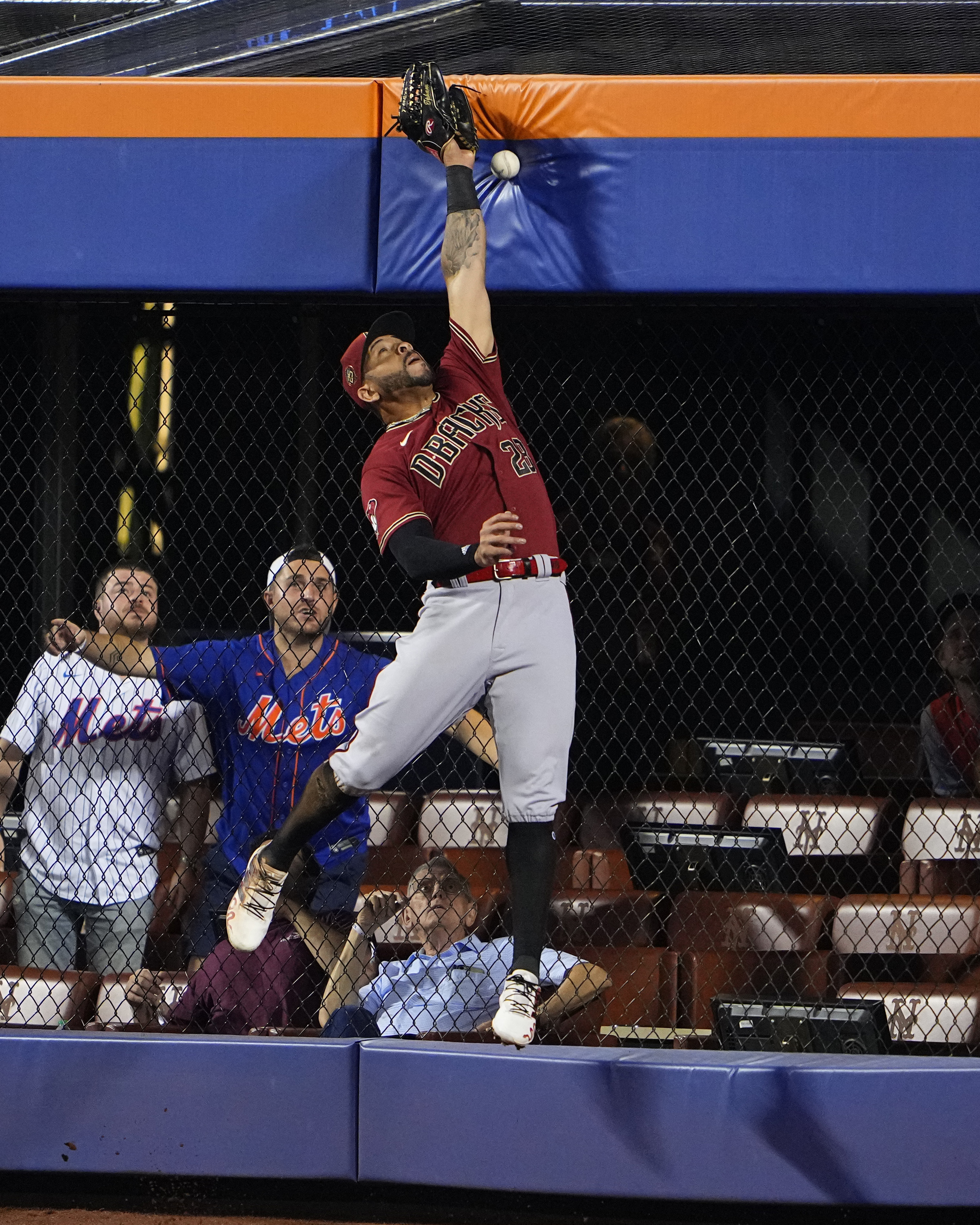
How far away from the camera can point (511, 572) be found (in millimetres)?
2934

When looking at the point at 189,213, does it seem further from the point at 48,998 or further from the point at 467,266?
the point at 48,998

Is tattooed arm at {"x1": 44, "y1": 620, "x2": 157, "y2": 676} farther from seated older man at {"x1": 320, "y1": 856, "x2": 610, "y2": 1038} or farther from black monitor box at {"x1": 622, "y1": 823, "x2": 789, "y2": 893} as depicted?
black monitor box at {"x1": 622, "y1": 823, "x2": 789, "y2": 893}

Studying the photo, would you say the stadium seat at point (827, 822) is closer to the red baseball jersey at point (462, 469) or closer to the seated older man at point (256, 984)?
the seated older man at point (256, 984)

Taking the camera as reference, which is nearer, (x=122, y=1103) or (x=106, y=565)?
(x=122, y=1103)

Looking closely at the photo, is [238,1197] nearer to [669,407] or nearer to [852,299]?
[852,299]

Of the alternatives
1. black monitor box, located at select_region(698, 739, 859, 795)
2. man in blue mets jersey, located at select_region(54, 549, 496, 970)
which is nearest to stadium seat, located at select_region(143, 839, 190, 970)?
man in blue mets jersey, located at select_region(54, 549, 496, 970)

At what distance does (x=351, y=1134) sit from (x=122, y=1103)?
1.96 feet

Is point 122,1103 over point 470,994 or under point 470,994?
under

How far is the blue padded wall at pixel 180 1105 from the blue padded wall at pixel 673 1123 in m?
0.12

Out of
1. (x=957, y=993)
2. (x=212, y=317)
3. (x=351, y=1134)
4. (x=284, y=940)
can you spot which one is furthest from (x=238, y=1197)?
(x=212, y=317)

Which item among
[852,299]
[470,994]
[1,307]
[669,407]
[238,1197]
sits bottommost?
[238,1197]

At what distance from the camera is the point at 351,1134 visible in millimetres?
3307

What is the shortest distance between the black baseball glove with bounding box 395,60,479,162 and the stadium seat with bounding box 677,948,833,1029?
2264 mm

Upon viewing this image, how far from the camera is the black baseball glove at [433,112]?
2.97m
